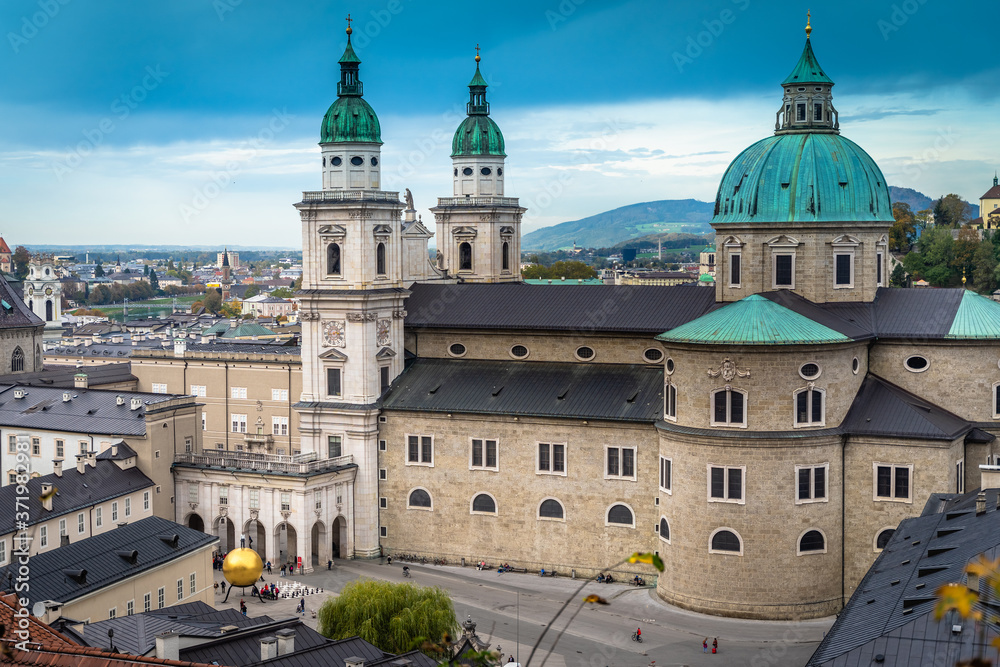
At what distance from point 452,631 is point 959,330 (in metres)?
32.6

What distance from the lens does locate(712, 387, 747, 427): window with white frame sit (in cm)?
6016

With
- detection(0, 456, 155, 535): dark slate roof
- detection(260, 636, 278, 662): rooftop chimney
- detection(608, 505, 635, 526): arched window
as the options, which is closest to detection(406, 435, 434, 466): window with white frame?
detection(608, 505, 635, 526): arched window

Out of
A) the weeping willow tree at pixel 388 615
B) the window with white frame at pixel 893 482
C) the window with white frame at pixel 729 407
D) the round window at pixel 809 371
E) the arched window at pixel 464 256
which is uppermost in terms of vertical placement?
the arched window at pixel 464 256

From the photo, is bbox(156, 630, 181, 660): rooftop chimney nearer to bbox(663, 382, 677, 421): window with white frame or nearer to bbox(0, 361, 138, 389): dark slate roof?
bbox(663, 382, 677, 421): window with white frame

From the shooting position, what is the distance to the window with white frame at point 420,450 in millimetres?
71250

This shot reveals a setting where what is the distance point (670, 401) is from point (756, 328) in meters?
6.13

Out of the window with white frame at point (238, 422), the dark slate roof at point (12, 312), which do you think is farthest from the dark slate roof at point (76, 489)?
the dark slate roof at point (12, 312)

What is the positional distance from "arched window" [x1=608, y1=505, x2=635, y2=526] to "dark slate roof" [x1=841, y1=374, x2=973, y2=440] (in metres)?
12.5

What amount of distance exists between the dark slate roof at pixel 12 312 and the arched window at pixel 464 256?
41130 millimetres

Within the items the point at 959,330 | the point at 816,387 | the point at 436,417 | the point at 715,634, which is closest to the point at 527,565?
the point at 436,417

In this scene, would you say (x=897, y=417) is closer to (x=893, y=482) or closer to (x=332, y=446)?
(x=893, y=482)

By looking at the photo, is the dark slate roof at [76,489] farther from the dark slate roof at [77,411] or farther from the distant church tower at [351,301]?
the distant church tower at [351,301]

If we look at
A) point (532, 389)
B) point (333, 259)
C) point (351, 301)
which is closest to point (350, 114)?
point (333, 259)

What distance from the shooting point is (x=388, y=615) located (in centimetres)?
5075
